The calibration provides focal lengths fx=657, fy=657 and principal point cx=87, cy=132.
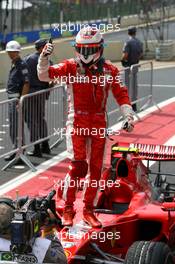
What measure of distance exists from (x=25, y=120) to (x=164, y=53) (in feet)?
59.1

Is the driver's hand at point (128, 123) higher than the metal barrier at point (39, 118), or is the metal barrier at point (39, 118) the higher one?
the driver's hand at point (128, 123)

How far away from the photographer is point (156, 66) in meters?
25.3

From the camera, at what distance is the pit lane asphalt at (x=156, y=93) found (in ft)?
31.8

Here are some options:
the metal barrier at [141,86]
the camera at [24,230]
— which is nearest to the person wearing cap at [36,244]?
the camera at [24,230]

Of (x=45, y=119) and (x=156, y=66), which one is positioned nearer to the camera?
(x=45, y=119)

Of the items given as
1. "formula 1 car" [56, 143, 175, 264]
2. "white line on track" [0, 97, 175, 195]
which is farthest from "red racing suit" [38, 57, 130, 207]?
"white line on track" [0, 97, 175, 195]

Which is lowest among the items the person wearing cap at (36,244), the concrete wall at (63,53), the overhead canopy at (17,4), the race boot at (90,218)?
the concrete wall at (63,53)

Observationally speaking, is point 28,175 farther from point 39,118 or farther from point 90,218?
point 90,218

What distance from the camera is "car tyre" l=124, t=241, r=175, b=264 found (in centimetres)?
498

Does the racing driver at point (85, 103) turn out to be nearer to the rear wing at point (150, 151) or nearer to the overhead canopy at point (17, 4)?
the rear wing at point (150, 151)

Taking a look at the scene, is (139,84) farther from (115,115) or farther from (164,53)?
(164,53)

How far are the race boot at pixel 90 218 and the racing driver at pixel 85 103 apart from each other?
0.02 m

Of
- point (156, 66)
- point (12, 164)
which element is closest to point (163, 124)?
point (12, 164)

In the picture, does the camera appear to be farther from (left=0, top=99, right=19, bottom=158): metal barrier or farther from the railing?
(left=0, top=99, right=19, bottom=158): metal barrier
